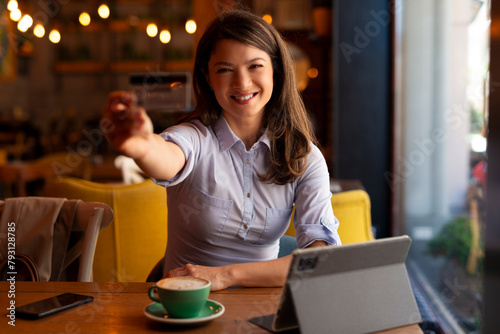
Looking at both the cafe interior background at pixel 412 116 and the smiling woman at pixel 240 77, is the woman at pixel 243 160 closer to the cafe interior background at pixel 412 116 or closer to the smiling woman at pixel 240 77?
the smiling woman at pixel 240 77

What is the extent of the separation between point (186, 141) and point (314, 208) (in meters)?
0.36

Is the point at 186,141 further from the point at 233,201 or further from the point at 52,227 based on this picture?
the point at 52,227

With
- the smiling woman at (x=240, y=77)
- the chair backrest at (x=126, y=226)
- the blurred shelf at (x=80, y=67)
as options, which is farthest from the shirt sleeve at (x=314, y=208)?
the blurred shelf at (x=80, y=67)

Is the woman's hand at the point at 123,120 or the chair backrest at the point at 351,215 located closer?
the woman's hand at the point at 123,120

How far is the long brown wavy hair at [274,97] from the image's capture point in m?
1.36

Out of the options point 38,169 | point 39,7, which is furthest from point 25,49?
point 38,169

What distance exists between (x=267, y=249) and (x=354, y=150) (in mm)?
2677

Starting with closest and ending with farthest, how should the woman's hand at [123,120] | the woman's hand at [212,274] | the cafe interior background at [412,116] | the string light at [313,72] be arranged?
the woman's hand at [123,120] → the woman's hand at [212,274] → the cafe interior background at [412,116] → the string light at [313,72]

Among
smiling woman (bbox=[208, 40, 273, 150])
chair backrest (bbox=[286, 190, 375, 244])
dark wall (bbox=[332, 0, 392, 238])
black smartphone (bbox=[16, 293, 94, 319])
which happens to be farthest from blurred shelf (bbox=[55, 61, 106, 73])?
black smartphone (bbox=[16, 293, 94, 319])

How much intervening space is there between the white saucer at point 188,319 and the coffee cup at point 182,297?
0.01 meters

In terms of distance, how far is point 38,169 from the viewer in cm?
532

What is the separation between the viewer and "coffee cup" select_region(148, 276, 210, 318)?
34.7 inches

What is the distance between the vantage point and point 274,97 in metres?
1.47

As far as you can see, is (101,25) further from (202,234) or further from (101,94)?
(202,234)
